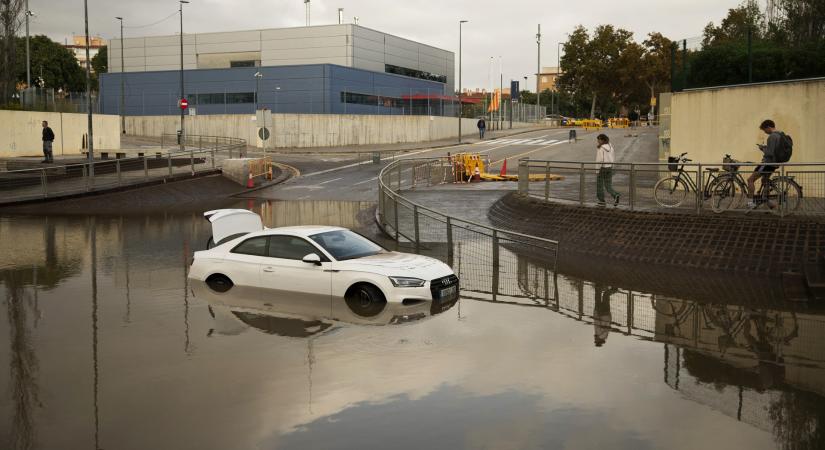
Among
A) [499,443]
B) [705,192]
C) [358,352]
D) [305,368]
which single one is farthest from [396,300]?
[705,192]

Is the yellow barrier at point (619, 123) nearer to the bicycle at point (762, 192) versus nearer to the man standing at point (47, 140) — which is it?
the man standing at point (47, 140)

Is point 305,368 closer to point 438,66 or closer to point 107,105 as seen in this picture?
point 107,105

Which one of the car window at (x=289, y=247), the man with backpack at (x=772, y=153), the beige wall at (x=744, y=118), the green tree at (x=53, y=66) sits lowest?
the car window at (x=289, y=247)

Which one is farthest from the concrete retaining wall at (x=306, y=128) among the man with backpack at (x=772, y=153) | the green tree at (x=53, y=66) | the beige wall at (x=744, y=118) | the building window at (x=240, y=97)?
the man with backpack at (x=772, y=153)

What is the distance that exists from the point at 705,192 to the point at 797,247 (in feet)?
8.37

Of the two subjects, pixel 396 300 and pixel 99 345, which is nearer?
pixel 99 345

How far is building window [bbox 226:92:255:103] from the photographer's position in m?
81.1

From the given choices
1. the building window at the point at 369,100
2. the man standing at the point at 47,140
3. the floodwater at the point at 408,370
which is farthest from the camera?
the building window at the point at 369,100

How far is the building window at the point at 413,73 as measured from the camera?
3831 inches

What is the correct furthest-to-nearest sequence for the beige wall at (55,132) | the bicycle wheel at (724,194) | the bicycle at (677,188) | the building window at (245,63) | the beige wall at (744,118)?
the building window at (245,63), the beige wall at (55,132), the beige wall at (744,118), the bicycle at (677,188), the bicycle wheel at (724,194)

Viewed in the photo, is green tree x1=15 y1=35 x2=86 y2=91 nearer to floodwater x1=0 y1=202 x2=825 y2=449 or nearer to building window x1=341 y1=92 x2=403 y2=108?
building window x1=341 y1=92 x2=403 y2=108

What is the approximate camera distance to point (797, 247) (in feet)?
52.0

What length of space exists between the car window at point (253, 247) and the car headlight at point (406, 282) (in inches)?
99.2

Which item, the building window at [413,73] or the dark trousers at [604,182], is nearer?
the dark trousers at [604,182]
